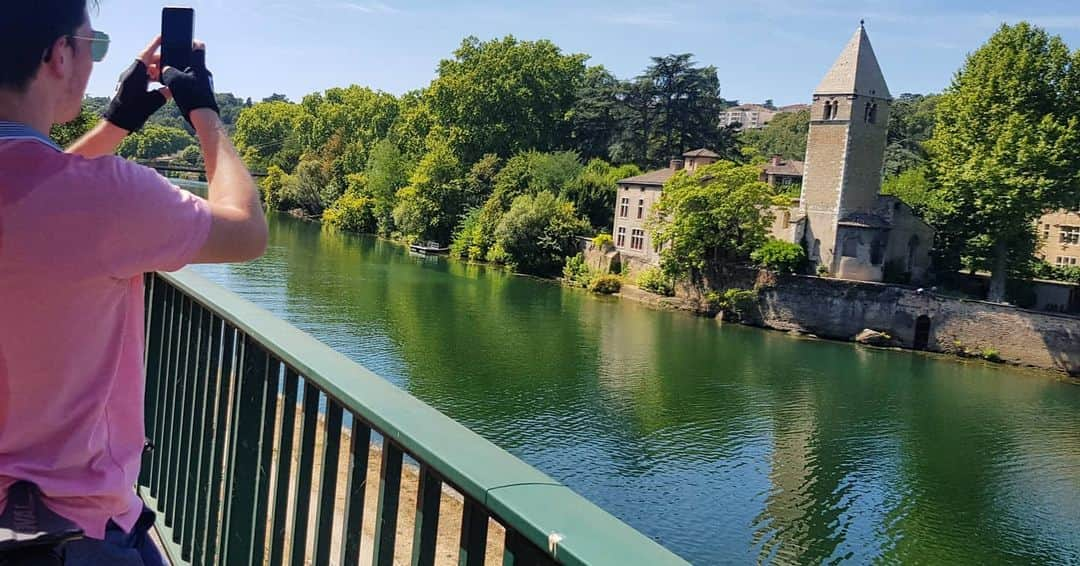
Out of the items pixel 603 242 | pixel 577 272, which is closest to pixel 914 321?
pixel 603 242

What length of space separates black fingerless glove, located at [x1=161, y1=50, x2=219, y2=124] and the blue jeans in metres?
0.66

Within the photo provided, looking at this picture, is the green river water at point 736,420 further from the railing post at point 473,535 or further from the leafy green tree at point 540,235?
the railing post at point 473,535

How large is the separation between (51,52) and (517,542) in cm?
92

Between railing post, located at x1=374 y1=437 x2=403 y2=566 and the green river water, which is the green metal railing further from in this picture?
the green river water

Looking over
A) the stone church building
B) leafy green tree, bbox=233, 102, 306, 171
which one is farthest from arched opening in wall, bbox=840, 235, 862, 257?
leafy green tree, bbox=233, 102, 306, 171

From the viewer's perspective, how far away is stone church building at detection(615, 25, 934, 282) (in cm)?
3284

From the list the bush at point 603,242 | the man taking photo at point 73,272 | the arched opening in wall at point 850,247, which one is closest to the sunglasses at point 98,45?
the man taking photo at point 73,272

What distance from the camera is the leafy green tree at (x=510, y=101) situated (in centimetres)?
5409

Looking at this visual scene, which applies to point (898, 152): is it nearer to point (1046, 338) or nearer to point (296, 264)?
point (1046, 338)

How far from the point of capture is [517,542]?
1.16 metres

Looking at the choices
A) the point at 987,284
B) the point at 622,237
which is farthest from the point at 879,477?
the point at 622,237

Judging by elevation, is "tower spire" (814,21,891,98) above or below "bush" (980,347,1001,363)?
above

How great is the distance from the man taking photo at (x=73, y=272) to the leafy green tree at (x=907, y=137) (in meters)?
42.9

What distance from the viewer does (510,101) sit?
54.3 m
